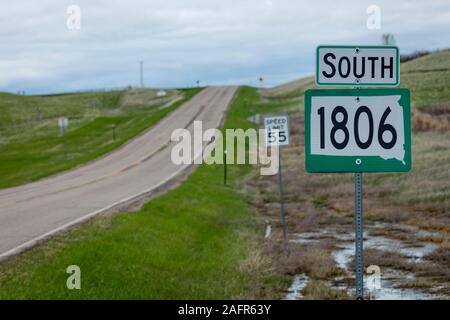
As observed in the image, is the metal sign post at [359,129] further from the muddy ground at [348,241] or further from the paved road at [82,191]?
the paved road at [82,191]

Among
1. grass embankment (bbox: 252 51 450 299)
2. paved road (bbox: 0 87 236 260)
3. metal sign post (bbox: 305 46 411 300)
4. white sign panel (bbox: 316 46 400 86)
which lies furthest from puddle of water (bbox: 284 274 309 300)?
white sign panel (bbox: 316 46 400 86)

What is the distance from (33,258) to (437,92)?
1928 inches

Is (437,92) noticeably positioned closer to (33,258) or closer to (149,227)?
(149,227)

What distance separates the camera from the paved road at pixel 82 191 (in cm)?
1608

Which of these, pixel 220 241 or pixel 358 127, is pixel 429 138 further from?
pixel 358 127

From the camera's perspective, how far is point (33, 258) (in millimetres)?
12391

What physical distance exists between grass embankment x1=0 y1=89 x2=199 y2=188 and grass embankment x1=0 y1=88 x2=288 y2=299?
21.0 metres

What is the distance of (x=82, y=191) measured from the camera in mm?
25469

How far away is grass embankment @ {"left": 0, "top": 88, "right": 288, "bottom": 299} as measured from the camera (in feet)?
35.9

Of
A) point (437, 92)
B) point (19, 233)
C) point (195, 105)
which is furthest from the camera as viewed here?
point (195, 105)

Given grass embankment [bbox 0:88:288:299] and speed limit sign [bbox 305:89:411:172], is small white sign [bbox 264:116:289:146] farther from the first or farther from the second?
speed limit sign [bbox 305:89:411:172]

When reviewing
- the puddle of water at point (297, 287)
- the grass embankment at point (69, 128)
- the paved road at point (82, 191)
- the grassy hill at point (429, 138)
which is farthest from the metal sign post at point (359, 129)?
the grass embankment at point (69, 128)
